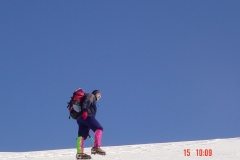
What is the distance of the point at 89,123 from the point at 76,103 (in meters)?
0.49

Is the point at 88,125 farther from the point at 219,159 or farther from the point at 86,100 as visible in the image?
the point at 219,159

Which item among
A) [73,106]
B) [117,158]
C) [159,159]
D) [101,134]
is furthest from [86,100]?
[159,159]

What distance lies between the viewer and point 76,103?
24.0 feet

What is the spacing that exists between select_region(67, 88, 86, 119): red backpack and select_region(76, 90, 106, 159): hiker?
86 mm

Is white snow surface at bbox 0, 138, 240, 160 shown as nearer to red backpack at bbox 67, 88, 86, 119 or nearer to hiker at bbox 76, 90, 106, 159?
hiker at bbox 76, 90, 106, 159

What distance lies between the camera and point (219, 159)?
6297 mm

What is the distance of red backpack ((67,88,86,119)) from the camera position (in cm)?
730

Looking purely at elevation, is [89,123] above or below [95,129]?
above

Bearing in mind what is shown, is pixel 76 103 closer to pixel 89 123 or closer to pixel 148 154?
pixel 89 123

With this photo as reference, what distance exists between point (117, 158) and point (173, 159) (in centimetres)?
105

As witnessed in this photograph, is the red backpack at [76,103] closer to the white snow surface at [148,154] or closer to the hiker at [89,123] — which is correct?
the hiker at [89,123]

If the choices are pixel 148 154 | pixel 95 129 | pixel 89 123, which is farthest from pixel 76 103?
pixel 148 154

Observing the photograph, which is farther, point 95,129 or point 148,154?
point 148,154

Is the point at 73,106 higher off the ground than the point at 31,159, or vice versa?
the point at 73,106
